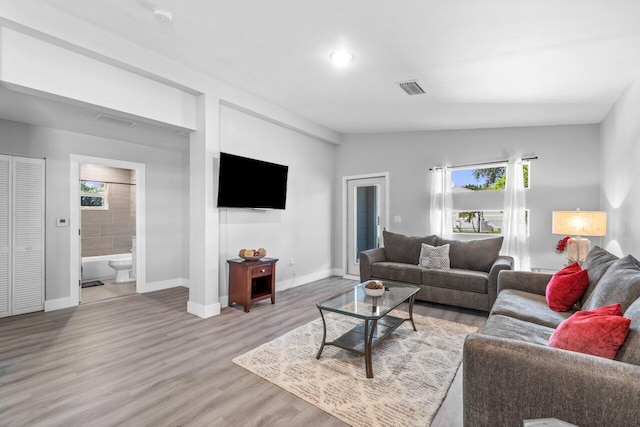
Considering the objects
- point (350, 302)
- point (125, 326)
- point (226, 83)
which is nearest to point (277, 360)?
point (350, 302)

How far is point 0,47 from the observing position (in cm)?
231

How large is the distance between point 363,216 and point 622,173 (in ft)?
11.8

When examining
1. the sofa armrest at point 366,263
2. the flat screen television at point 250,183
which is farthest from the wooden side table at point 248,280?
the sofa armrest at point 366,263

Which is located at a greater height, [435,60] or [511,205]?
[435,60]

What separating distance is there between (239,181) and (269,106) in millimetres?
1223

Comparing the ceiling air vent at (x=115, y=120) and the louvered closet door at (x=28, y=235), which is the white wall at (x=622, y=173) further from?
the louvered closet door at (x=28, y=235)

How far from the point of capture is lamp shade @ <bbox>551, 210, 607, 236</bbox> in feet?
11.0

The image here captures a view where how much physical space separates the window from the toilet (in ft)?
19.4

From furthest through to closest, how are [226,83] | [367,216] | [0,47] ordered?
[367,216] → [226,83] → [0,47]

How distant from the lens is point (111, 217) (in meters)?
6.55

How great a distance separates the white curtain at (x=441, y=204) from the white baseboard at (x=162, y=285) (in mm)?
4335

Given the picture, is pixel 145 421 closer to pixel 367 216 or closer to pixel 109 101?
pixel 109 101

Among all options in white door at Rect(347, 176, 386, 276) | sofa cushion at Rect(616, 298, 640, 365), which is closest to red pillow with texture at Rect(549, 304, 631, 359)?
sofa cushion at Rect(616, 298, 640, 365)

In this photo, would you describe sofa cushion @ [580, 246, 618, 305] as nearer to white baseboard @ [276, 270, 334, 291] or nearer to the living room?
the living room
